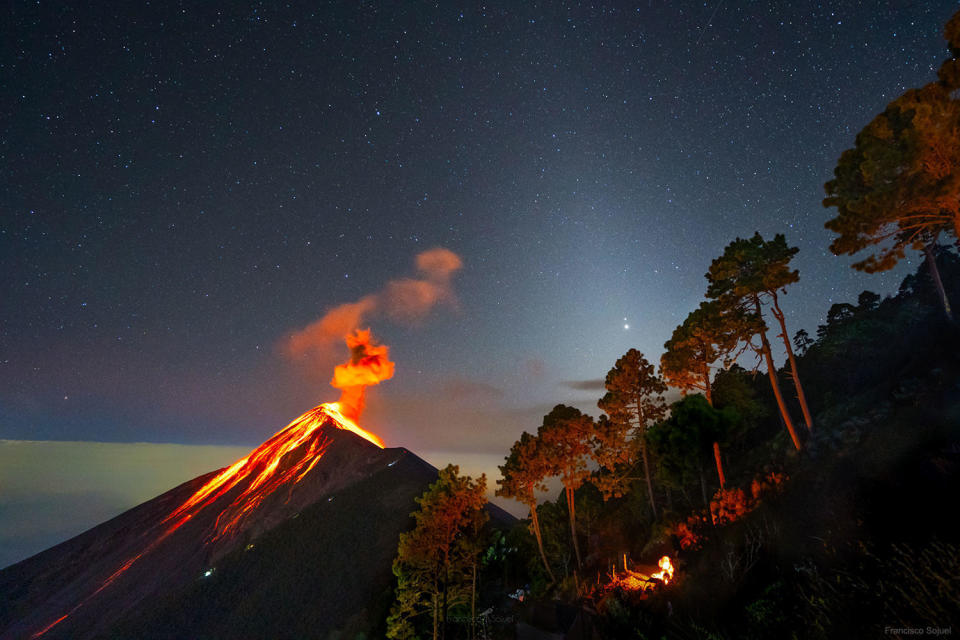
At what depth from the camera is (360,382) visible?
4658 inches

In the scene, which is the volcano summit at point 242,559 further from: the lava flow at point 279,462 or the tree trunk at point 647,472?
the tree trunk at point 647,472

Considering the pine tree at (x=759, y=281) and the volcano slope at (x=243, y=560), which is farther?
the volcano slope at (x=243, y=560)

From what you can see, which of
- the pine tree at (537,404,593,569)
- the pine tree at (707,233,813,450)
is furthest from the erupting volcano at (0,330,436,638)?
the pine tree at (707,233,813,450)

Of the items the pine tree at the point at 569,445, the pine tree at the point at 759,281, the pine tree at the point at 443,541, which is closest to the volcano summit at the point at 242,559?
the pine tree at the point at 443,541

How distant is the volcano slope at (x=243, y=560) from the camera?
48.9 m

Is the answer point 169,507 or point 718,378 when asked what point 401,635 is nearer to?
point 718,378

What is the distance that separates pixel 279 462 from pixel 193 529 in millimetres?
22937

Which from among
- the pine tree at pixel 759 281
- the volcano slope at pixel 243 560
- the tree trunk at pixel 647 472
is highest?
the pine tree at pixel 759 281

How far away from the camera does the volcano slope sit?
160 feet

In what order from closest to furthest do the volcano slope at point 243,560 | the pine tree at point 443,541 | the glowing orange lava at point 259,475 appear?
1. the pine tree at point 443,541
2. the volcano slope at point 243,560
3. the glowing orange lava at point 259,475

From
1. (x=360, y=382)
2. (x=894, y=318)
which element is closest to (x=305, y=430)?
(x=360, y=382)

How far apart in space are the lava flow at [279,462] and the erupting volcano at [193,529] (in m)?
0.32

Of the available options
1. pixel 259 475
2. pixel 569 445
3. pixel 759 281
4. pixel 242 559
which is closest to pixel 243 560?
pixel 242 559

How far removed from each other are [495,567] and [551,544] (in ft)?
38.2
